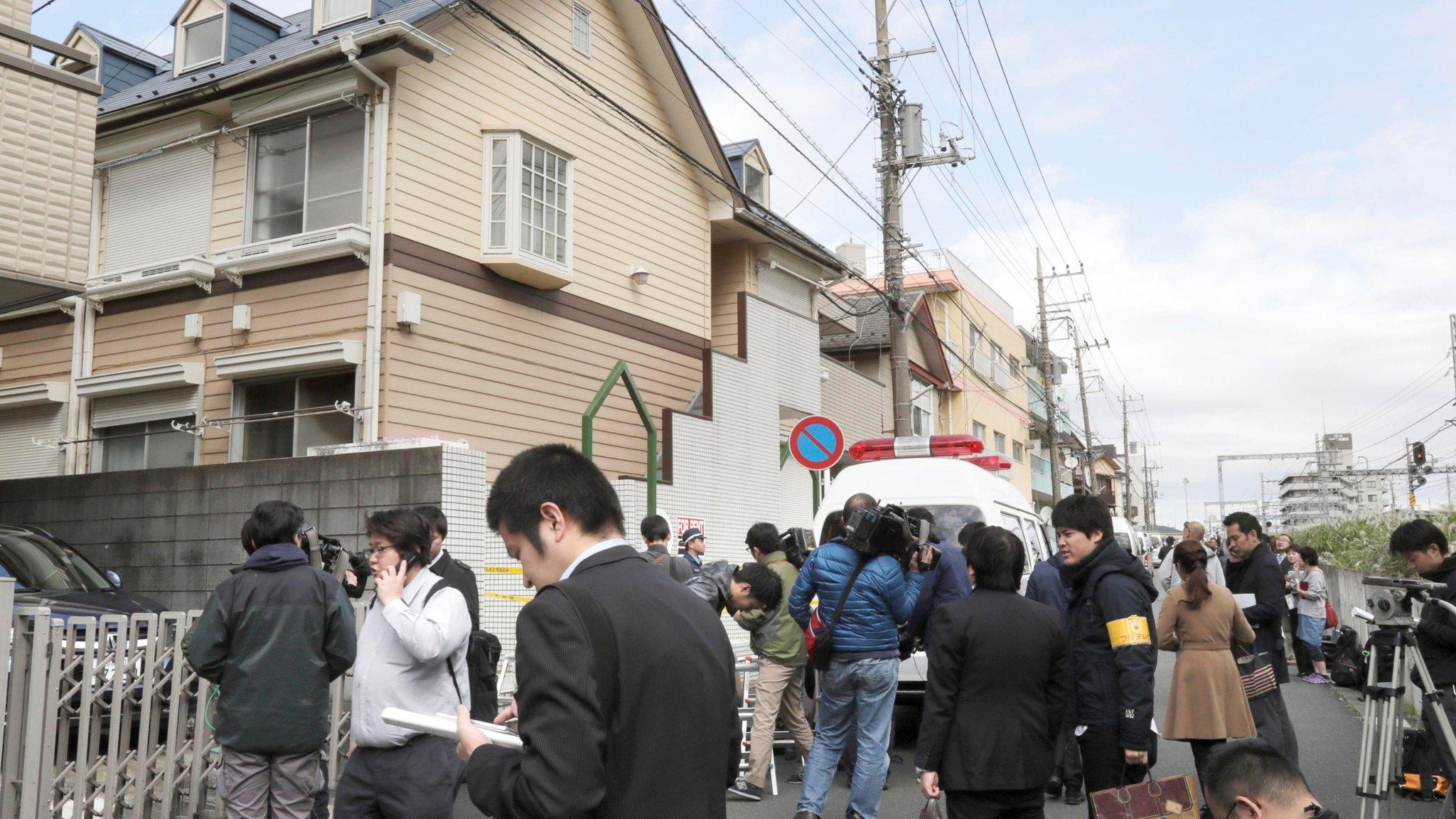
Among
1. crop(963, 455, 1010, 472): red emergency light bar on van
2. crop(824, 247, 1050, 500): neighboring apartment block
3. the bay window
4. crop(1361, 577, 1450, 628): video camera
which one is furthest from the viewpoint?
crop(824, 247, 1050, 500): neighboring apartment block

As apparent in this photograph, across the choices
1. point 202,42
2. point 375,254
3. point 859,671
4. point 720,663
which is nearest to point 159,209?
point 202,42

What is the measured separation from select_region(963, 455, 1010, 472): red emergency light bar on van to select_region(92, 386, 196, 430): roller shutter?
991 cm

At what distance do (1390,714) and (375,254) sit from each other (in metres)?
11.1

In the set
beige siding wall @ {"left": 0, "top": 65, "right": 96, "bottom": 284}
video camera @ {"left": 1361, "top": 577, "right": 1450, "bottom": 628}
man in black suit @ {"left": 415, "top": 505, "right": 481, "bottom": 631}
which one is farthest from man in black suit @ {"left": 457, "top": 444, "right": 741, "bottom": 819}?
beige siding wall @ {"left": 0, "top": 65, "right": 96, "bottom": 284}

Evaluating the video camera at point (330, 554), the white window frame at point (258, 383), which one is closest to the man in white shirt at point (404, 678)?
the video camera at point (330, 554)

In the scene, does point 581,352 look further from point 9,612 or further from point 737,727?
point 737,727

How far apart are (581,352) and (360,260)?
3814 millimetres

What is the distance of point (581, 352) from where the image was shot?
16.4m

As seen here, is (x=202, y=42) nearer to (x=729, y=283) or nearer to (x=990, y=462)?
(x=729, y=283)

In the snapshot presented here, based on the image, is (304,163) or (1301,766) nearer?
(1301,766)

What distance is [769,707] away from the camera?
841 cm

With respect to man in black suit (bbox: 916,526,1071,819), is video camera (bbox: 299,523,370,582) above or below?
above

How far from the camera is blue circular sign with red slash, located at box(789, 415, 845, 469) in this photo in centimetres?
1239

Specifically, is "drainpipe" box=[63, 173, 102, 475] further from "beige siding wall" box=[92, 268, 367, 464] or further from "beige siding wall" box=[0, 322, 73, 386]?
"beige siding wall" box=[0, 322, 73, 386]
